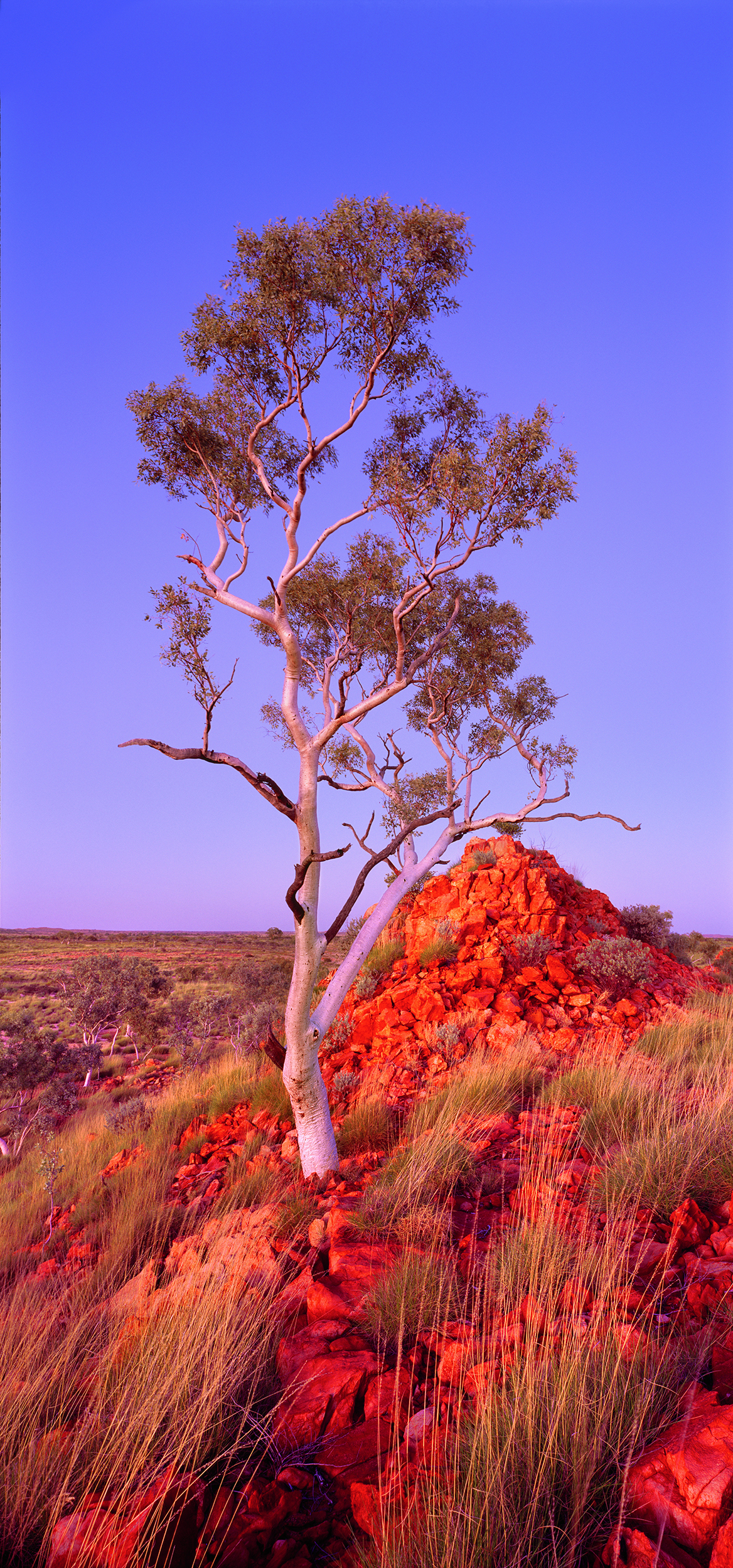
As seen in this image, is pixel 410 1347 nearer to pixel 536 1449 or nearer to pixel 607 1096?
pixel 536 1449

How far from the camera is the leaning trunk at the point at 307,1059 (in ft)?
24.3

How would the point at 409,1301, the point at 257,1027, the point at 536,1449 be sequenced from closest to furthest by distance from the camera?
the point at 536,1449 → the point at 409,1301 → the point at 257,1027

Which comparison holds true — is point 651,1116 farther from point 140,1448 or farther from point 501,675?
point 501,675

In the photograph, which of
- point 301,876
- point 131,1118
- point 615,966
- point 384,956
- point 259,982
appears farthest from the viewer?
point 259,982

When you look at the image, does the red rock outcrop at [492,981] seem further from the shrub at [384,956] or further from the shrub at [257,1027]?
the shrub at [257,1027]

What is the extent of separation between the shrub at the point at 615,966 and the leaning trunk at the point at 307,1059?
264 inches

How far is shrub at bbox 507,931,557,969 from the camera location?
12961 mm

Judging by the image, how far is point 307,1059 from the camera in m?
7.48

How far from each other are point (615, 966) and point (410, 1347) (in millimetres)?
9743

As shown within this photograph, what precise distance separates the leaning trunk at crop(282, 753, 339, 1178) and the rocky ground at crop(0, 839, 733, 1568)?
1.06 feet

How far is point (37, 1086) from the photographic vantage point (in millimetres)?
19797

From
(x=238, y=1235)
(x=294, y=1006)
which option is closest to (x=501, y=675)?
(x=294, y=1006)

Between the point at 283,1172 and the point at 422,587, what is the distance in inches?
281

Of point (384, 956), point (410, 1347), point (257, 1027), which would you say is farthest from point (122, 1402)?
point (257, 1027)
